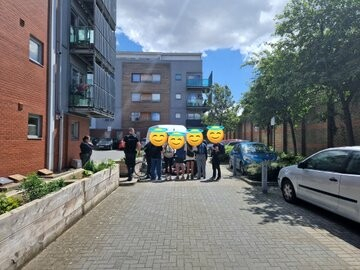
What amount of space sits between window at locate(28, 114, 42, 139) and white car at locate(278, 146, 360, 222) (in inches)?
378

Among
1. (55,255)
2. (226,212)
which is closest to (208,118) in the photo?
(226,212)

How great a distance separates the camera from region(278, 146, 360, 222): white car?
707 cm

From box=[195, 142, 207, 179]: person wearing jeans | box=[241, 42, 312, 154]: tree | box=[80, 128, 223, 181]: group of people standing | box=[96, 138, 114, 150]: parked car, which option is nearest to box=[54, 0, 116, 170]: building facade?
box=[80, 128, 223, 181]: group of people standing

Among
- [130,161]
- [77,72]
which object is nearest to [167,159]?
[130,161]

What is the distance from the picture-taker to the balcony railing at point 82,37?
61.0ft

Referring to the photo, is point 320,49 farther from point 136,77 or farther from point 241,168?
point 136,77

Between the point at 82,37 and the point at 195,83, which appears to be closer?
the point at 82,37

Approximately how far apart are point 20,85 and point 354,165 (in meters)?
10.7

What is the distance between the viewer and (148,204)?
9.54 meters

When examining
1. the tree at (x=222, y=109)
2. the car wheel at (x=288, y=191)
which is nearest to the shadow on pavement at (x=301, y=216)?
the car wheel at (x=288, y=191)

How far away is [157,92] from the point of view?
168ft

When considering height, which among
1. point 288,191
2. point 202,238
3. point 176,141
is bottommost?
point 202,238

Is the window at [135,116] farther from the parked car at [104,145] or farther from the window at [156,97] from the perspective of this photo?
the parked car at [104,145]

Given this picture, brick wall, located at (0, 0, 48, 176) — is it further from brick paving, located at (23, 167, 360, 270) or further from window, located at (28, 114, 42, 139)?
brick paving, located at (23, 167, 360, 270)
